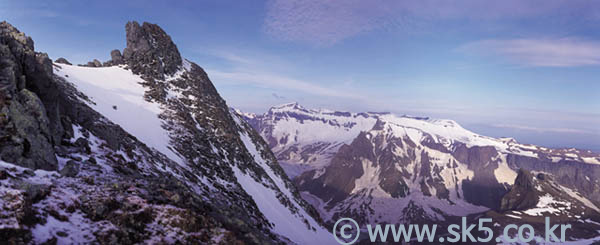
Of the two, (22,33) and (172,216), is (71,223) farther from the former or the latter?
(22,33)

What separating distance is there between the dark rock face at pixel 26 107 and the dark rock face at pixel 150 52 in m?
60.4

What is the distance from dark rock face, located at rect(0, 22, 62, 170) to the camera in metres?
16.6

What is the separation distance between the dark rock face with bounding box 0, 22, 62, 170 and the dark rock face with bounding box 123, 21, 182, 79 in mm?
60387

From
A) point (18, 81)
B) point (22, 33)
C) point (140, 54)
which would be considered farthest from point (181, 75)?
point (18, 81)

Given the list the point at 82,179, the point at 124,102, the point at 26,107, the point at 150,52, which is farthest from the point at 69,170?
the point at 150,52

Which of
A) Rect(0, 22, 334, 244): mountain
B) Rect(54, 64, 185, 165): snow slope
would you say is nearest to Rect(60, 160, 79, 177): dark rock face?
Rect(0, 22, 334, 244): mountain

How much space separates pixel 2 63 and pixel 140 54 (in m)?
74.1

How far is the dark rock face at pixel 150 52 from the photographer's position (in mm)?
81500

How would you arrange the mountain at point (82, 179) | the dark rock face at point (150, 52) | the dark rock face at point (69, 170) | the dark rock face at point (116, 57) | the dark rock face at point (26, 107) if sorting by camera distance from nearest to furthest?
the mountain at point (82, 179) → the dark rock face at point (26, 107) → the dark rock face at point (69, 170) → the dark rock face at point (150, 52) → the dark rock face at point (116, 57)

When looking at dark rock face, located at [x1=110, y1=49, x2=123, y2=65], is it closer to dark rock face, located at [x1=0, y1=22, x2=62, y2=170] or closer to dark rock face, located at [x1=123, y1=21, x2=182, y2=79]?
dark rock face, located at [x1=123, y1=21, x2=182, y2=79]

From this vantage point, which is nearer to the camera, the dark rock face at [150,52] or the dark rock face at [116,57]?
the dark rock face at [150,52]

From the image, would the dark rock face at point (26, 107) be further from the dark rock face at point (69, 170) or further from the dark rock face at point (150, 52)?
the dark rock face at point (150, 52)

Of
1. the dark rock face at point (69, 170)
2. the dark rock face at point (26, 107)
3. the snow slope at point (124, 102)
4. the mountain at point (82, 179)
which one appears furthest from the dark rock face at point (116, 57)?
the dark rock face at point (69, 170)

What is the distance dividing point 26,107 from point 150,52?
239 ft
